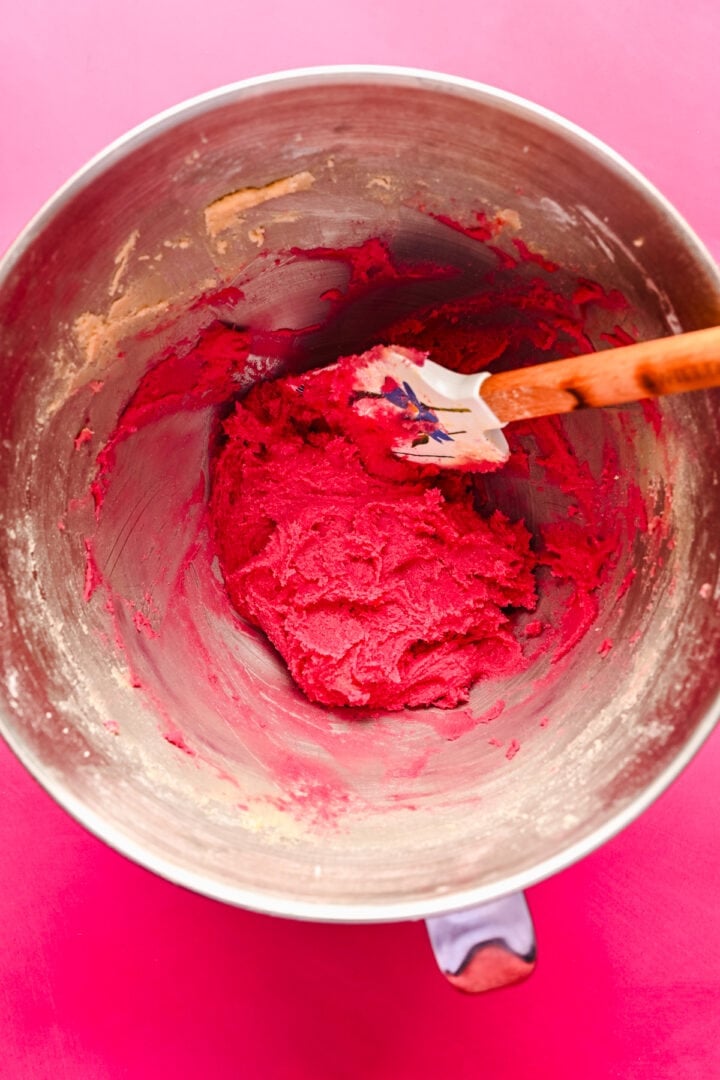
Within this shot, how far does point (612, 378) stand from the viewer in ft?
3.67

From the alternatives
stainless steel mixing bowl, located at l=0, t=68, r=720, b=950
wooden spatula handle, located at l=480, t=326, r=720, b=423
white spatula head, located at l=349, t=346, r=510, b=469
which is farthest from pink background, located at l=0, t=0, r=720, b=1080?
wooden spatula handle, located at l=480, t=326, r=720, b=423

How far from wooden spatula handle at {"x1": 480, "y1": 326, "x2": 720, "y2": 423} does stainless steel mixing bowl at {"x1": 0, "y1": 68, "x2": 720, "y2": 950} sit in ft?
0.55

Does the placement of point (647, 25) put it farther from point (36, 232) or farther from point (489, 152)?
point (36, 232)

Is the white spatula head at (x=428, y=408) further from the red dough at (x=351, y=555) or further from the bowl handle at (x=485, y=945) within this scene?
the bowl handle at (x=485, y=945)

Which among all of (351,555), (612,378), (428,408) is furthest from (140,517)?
(612,378)

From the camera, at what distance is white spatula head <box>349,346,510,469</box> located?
1417mm

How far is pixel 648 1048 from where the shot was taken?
1.56m

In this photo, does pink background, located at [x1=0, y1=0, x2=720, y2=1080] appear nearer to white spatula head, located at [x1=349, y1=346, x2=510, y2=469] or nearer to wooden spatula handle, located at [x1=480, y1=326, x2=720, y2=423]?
white spatula head, located at [x1=349, y1=346, x2=510, y2=469]

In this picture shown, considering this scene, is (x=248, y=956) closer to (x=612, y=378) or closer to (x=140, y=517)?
(x=140, y=517)

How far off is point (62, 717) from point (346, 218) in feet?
2.97

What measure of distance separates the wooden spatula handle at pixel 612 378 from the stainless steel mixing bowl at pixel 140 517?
17cm

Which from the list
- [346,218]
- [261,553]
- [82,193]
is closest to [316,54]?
[346,218]

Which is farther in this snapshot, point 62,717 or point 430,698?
point 430,698

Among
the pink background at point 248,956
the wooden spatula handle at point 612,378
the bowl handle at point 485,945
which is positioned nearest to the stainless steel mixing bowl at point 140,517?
A: the bowl handle at point 485,945
